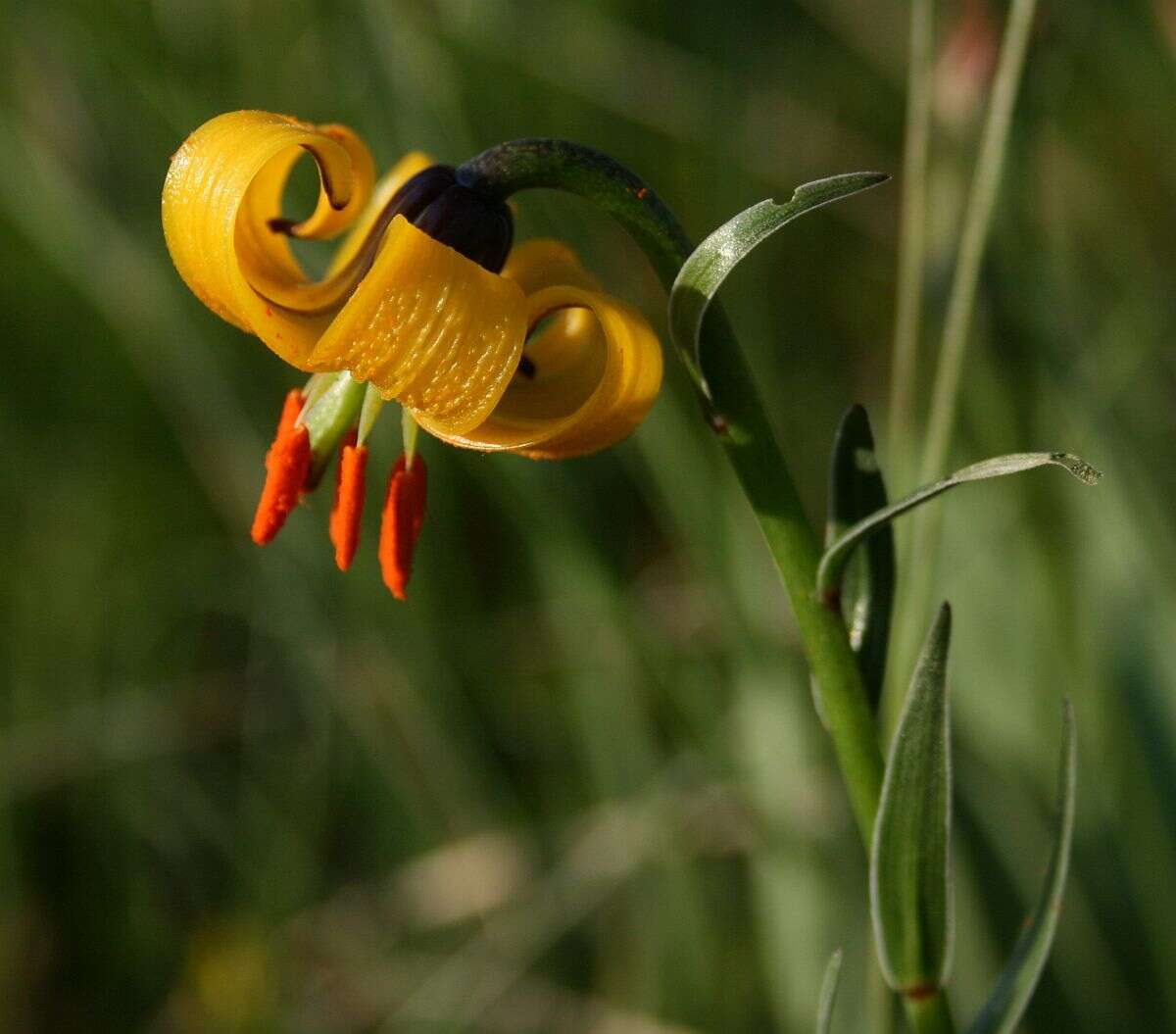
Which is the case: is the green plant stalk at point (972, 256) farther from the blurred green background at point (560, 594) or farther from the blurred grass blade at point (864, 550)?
the blurred grass blade at point (864, 550)

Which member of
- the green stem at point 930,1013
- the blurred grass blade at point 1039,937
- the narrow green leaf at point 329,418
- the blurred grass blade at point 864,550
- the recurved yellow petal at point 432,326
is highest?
the recurved yellow petal at point 432,326

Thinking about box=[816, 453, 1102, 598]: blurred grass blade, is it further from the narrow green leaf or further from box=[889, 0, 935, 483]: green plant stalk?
box=[889, 0, 935, 483]: green plant stalk

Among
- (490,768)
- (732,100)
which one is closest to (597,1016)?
(490,768)

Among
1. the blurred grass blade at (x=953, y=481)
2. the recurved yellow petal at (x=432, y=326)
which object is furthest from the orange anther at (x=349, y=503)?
the blurred grass blade at (x=953, y=481)

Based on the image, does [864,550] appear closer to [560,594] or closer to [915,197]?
[915,197]

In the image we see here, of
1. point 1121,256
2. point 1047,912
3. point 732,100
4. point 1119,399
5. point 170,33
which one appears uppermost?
point 170,33

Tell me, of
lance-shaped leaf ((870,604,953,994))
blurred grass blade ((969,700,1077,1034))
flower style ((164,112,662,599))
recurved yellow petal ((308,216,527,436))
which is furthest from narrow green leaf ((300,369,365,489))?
blurred grass blade ((969,700,1077,1034))

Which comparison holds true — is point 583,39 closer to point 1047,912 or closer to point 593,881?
point 593,881
